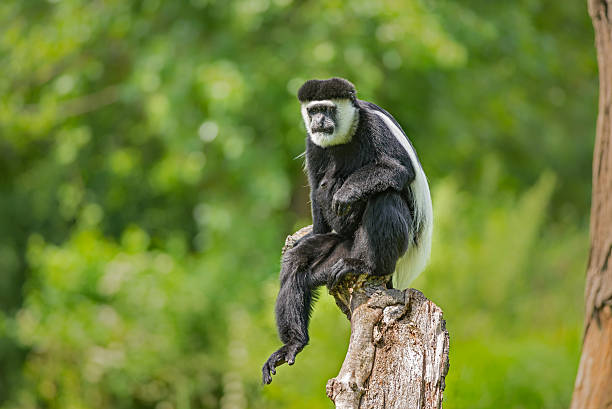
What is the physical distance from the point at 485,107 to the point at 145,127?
164 inches

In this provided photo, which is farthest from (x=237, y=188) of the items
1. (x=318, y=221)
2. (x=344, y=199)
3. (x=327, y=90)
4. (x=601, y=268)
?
(x=601, y=268)

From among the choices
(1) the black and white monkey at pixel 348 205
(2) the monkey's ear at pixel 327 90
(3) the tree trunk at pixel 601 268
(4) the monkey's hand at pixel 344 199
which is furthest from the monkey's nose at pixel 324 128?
(3) the tree trunk at pixel 601 268

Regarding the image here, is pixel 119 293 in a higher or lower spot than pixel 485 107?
lower

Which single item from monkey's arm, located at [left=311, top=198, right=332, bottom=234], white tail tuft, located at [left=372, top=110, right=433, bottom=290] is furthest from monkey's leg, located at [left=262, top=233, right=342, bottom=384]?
white tail tuft, located at [left=372, top=110, right=433, bottom=290]

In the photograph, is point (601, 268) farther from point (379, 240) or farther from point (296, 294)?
point (296, 294)

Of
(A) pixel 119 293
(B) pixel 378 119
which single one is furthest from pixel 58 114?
(B) pixel 378 119

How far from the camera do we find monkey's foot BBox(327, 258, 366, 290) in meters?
2.87

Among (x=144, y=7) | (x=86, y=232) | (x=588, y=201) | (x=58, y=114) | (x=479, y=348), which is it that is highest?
(x=588, y=201)

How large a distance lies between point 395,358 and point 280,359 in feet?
2.05

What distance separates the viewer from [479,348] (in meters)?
5.28

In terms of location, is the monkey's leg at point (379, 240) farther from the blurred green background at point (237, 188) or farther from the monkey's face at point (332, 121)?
the blurred green background at point (237, 188)

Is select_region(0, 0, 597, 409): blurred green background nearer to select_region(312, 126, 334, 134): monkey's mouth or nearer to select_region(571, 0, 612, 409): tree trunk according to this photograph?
select_region(571, 0, 612, 409): tree trunk

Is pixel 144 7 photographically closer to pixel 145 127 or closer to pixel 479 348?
pixel 145 127

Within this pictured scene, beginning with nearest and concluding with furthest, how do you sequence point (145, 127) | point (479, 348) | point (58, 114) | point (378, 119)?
1. point (378, 119)
2. point (479, 348)
3. point (58, 114)
4. point (145, 127)
